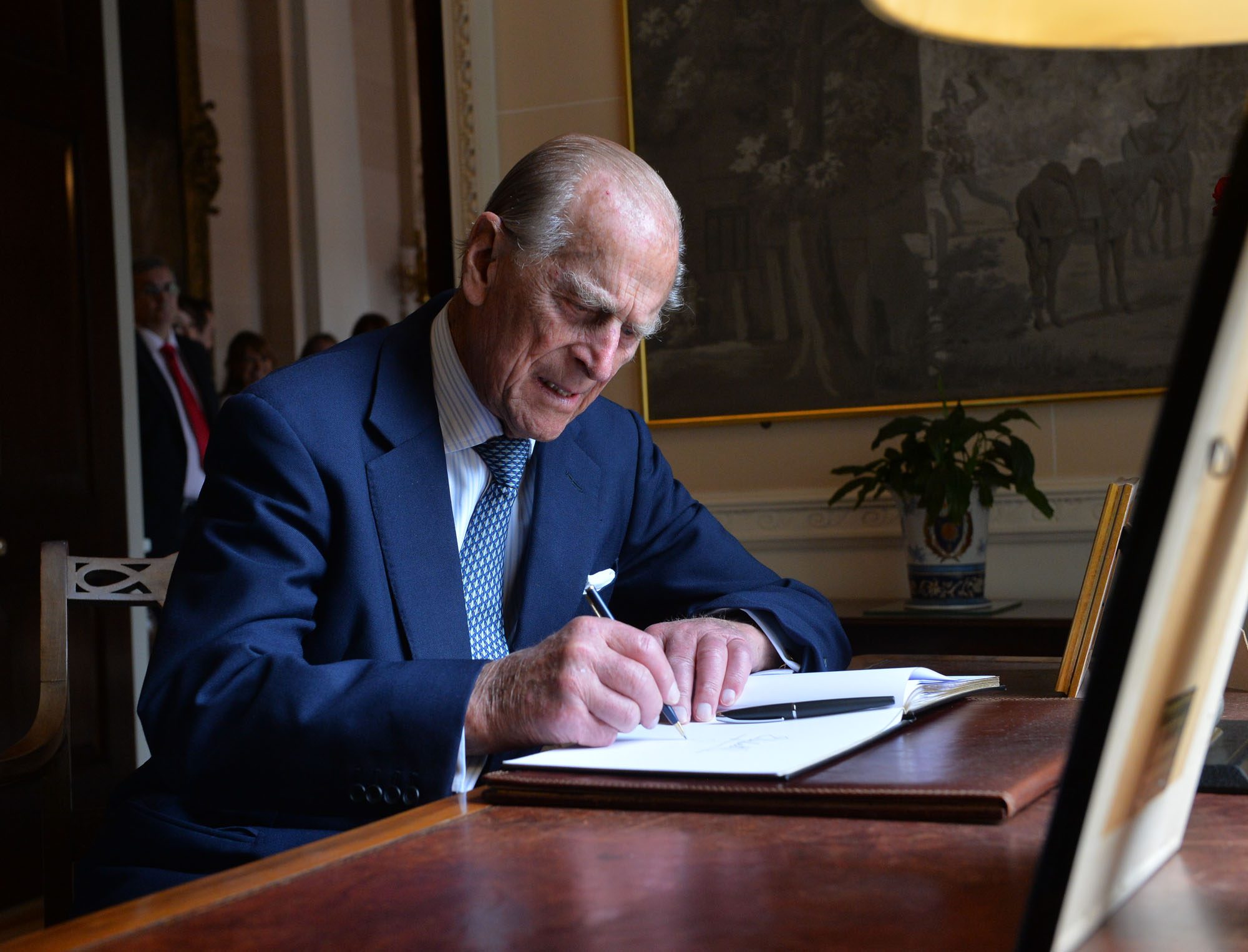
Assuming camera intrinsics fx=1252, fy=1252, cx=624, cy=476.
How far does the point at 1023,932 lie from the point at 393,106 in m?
9.47

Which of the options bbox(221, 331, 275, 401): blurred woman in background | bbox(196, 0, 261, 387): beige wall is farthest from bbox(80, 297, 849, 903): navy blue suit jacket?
bbox(196, 0, 261, 387): beige wall

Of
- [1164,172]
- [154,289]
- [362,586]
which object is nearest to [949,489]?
[1164,172]

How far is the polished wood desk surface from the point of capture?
2.26 feet

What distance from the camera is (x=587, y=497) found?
1915 millimetres

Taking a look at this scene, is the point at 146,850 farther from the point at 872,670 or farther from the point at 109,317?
the point at 109,317

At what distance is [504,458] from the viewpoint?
180cm

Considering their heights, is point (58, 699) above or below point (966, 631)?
above

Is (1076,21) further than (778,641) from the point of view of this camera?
No

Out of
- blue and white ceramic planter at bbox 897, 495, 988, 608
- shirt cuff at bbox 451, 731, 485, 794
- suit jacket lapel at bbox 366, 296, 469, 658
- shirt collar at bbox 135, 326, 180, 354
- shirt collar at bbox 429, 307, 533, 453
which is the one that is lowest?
blue and white ceramic planter at bbox 897, 495, 988, 608

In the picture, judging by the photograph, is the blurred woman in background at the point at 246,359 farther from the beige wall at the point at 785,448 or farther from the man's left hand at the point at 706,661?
the man's left hand at the point at 706,661

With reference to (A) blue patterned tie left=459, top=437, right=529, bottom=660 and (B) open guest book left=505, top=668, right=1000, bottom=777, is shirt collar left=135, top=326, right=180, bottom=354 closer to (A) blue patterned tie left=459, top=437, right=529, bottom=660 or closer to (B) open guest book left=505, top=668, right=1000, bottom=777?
(A) blue patterned tie left=459, top=437, right=529, bottom=660

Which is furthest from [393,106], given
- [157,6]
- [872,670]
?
[872,670]

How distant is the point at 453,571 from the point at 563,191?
539 millimetres

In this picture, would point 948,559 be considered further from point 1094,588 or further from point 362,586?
point 362,586
